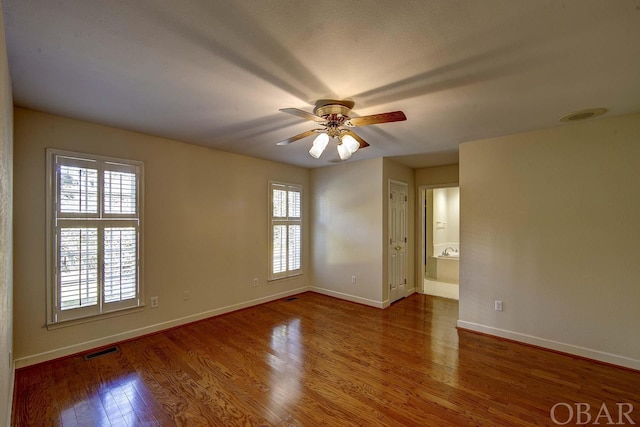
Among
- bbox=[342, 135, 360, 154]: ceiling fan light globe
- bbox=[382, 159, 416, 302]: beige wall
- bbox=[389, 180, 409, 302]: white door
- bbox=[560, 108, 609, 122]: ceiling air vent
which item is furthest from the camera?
bbox=[389, 180, 409, 302]: white door

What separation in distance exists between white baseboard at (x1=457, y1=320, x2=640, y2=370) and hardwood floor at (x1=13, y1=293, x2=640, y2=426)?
112 millimetres

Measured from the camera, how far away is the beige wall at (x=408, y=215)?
179 inches

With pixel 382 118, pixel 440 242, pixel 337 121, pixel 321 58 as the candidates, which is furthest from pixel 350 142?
pixel 440 242

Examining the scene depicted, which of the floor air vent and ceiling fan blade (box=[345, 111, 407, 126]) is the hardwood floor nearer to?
the floor air vent

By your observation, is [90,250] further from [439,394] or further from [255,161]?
[439,394]

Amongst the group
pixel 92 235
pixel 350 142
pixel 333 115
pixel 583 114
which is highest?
pixel 583 114

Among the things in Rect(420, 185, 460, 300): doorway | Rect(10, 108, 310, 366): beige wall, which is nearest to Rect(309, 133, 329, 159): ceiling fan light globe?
Rect(10, 108, 310, 366): beige wall

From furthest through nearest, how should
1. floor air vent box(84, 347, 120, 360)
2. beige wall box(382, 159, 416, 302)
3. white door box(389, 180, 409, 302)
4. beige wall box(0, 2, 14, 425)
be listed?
white door box(389, 180, 409, 302) < beige wall box(382, 159, 416, 302) < floor air vent box(84, 347, 120, 360) < beige wall box(0, 2, 14, 425)

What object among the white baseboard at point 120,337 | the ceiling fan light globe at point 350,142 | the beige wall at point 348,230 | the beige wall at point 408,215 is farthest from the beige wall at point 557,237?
the white baseboard at point 120,337

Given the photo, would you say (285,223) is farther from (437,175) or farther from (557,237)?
(557,237)

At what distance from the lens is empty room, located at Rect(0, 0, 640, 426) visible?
1568 millimetres

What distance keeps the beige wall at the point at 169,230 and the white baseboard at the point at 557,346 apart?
307 centimetres

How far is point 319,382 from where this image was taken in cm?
247

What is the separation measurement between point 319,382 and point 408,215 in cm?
366
